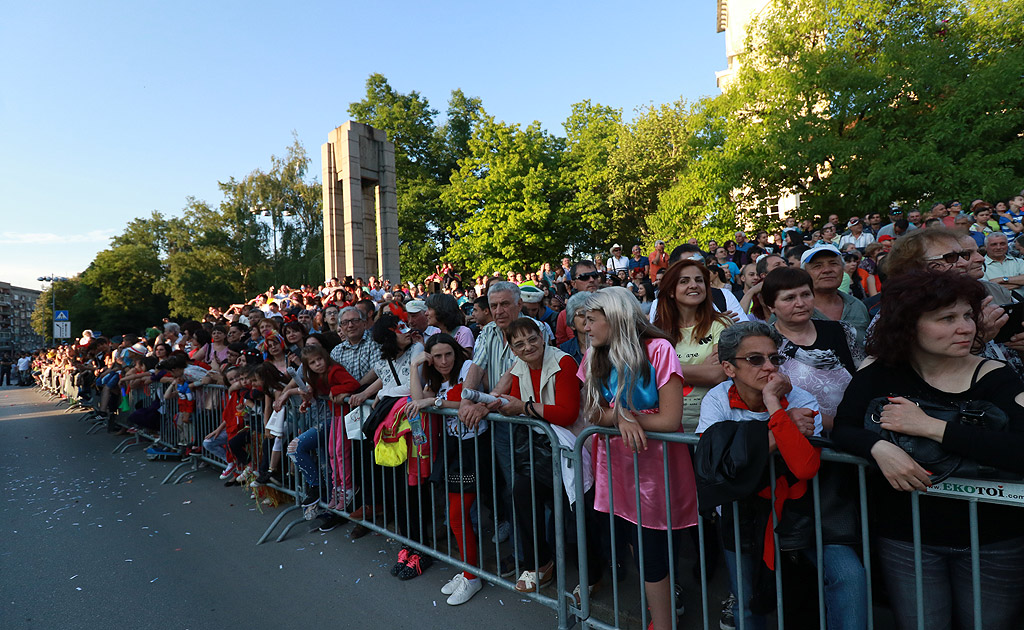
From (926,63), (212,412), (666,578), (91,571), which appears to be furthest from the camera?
(926,63)

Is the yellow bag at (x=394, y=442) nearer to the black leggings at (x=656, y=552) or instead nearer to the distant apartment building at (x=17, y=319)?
the black leggings at (x=656, y=552)

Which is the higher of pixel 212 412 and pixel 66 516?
pixel 212 412

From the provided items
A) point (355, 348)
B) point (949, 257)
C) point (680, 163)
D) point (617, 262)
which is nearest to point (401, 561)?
point (355, 348)

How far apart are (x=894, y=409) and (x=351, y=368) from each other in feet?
15.2

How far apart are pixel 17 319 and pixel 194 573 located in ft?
617

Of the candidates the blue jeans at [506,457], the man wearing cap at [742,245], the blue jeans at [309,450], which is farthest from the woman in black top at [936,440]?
the man wearing cap at [742,245]

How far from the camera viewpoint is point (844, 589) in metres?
2.15

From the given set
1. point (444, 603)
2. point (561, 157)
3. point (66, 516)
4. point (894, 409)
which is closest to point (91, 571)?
point (66, 516)

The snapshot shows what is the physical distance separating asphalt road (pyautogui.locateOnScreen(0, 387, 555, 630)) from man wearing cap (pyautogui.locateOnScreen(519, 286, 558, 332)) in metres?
2.55

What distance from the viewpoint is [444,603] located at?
3652 millimetres

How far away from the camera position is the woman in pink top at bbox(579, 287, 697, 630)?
9.22 feet

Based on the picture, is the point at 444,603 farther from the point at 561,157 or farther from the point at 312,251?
the point at 312,251

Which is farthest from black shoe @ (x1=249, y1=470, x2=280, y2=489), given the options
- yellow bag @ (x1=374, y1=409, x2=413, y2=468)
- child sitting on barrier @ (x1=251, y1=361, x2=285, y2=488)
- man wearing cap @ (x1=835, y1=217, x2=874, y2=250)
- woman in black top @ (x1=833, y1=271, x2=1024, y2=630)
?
man wearing cap @ (x1=835, y1=217, x2=874, y2=250)

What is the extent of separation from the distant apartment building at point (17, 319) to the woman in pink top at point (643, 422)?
430 feet
